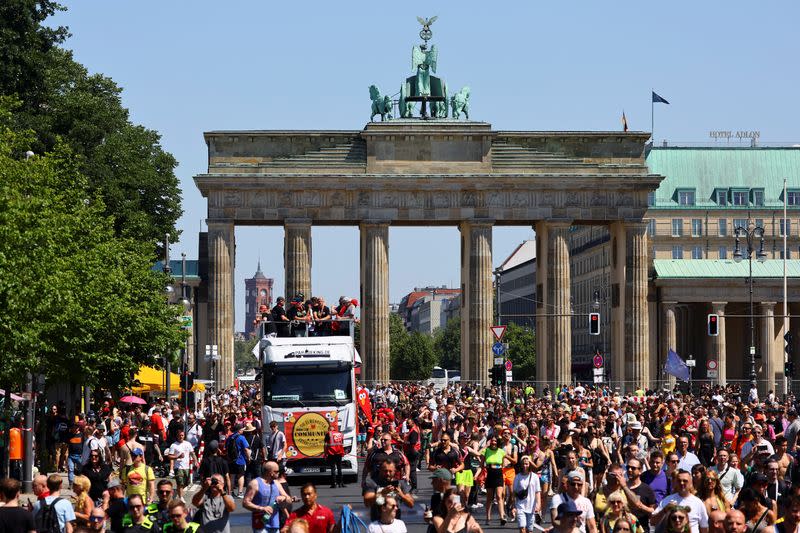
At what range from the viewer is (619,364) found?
9675 centimetres

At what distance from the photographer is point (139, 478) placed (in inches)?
923

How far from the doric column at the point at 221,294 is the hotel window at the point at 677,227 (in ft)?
177

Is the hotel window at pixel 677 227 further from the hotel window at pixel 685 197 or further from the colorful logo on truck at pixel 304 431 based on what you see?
the colorful logo on truck at pixel 304 431

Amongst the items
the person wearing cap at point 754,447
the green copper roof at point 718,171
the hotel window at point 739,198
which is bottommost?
the person wearing cap at point 754,447

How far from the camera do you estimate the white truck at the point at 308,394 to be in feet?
132

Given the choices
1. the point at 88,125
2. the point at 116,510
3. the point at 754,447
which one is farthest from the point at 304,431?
the point at 88,125

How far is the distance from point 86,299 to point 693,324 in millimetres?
A: 77187

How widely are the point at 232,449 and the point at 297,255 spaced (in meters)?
56.2

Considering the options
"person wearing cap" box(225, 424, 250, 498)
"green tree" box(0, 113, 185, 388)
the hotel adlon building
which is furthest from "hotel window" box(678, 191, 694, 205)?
"person wearing cap" box(225, 424, 250, 498)

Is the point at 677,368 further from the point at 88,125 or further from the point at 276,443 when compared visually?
the point at 276,443

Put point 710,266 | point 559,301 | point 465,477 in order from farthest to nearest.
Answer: point 710,266, point 559,301, point 465,477

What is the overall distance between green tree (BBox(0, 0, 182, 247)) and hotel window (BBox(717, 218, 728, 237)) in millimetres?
63795

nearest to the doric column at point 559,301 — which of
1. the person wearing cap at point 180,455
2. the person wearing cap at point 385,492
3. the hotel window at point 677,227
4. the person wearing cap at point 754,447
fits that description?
the hotel window at point 677,227

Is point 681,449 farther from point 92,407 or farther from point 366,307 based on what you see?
point 366,307
